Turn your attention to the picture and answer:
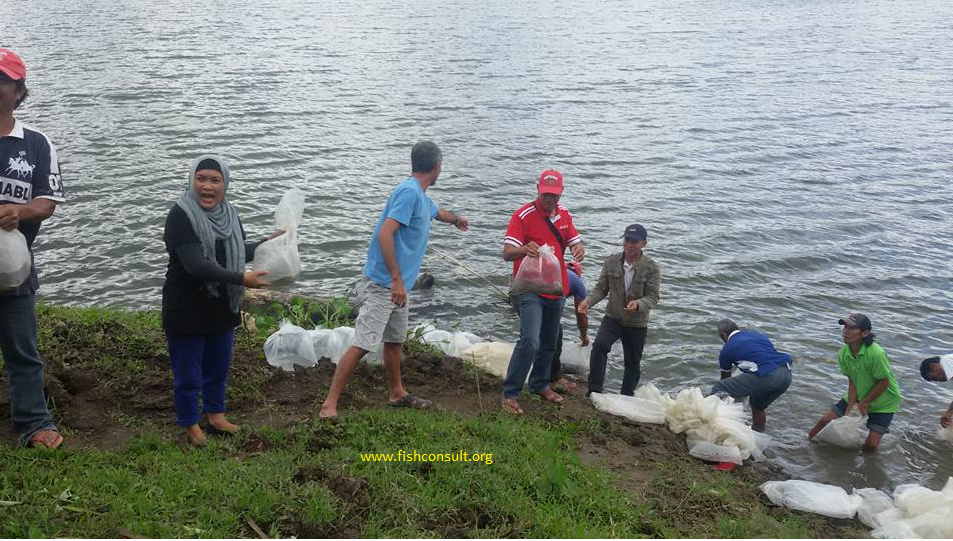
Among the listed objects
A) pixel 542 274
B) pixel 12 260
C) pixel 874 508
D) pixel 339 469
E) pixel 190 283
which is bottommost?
pixel 874 508

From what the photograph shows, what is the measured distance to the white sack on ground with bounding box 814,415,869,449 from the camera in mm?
7475

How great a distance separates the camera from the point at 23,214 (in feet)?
14.5

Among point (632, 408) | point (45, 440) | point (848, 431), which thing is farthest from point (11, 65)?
point (848, 431)

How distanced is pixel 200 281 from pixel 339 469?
1.40m

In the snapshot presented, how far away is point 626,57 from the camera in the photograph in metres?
27.6

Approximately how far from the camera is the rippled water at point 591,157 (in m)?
10.0

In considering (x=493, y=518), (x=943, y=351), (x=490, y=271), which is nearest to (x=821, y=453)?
(x=943, y=351)

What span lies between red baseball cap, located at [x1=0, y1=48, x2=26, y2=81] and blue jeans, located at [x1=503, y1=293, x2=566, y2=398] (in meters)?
3.81

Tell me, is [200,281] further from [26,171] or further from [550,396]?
[550,396]

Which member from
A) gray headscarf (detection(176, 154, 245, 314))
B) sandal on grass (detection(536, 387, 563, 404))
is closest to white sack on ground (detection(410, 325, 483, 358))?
sandal on grass (detection(536, 387, 563, 404))

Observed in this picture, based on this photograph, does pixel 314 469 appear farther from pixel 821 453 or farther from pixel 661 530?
pixel 821 453

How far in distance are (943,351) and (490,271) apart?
5.72m

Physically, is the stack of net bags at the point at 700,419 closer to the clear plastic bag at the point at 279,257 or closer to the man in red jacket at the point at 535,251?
the man in red jacket at the point at 535,251

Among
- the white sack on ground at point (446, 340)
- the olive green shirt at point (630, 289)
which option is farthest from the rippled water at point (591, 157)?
the olive green shirt at point (630, 289)
